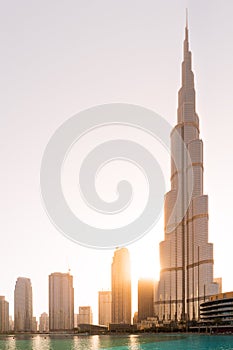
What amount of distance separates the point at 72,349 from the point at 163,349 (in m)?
27.8

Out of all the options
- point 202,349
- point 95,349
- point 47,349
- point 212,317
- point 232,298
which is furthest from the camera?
point 212,317

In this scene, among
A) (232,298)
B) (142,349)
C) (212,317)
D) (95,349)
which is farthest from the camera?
(212,317)

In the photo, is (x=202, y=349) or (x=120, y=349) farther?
(x=120, y=349)

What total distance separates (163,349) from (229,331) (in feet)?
230

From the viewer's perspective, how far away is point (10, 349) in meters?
146

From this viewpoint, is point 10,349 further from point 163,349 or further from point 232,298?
point 232,298

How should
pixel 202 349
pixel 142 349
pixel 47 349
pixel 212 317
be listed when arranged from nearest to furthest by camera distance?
pixel 202 349 → pixel 142 349 → pixel 47 349 → pixel 212 317

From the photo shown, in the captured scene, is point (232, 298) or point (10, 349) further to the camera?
point (232, 298)

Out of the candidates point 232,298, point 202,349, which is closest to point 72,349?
point 202,349

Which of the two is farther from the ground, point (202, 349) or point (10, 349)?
point (202, 349)

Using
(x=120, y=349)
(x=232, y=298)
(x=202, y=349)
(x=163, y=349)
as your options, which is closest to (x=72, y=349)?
(x=120, y=349)

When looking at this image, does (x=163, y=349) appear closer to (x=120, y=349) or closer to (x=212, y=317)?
(x=120, y=349)

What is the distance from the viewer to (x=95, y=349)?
128 m

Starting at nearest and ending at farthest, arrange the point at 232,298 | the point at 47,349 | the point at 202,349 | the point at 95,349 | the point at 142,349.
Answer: the point at 202,349 → the point at 142,349 → the point at 95,349 → the point at 47,349 → the point at 232,298
